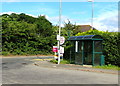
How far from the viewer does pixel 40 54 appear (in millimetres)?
37344

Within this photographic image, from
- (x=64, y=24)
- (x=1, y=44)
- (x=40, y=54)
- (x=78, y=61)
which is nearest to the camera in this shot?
(x=78, y=61)

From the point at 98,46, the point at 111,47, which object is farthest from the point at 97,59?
the point at 111,47

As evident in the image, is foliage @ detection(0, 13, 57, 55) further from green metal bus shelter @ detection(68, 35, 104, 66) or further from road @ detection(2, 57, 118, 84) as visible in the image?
road @ detection(2, 57, 118, 84)

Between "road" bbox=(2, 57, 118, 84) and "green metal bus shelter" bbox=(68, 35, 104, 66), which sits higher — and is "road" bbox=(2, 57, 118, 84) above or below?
below

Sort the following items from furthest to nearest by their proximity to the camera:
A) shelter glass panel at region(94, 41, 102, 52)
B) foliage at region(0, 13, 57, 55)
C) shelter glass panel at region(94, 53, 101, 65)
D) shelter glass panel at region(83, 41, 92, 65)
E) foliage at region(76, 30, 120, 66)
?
foliage at region(0, 13, 57, 55), shelter glass panel at region(83, 41, 92, 65), shelter glass panel at region(94, 41, 102, 52), shelter glass panel at region(94, 53, 101, 65), foliage at region(76, 30, 120, 66)

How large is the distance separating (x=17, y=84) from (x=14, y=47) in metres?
26.4

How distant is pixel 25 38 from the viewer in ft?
116

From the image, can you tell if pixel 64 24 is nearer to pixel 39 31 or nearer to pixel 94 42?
pixel 39 31

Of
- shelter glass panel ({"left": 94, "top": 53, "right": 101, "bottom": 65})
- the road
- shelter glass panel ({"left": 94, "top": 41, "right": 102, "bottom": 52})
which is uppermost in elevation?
shelter glass panel ({"left": 94, "top": 41, "right": 102, "bottom": 52})

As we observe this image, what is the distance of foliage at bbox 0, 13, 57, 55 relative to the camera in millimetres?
33719

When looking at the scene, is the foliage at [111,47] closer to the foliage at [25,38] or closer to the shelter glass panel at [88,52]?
the shelter glass panel at [88,52]

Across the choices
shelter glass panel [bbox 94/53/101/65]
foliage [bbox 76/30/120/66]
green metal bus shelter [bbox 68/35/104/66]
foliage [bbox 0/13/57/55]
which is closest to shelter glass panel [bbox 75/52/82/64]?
green metal bus shelter [bbox 68/35/104/66]

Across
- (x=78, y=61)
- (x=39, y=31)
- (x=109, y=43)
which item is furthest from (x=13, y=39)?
(x=109, y=43)

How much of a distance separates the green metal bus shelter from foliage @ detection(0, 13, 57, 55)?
17.4 m
